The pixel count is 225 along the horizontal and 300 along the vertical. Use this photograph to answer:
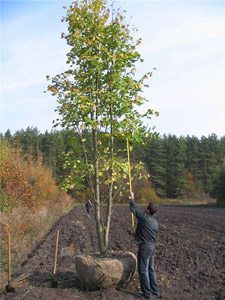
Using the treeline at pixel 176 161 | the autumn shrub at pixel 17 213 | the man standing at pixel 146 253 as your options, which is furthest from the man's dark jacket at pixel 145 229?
the treeline at pixel 176 161

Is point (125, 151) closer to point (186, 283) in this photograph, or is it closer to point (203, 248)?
point (186, 283)

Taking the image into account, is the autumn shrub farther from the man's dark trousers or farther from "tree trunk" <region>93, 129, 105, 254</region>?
the man's dark trousers

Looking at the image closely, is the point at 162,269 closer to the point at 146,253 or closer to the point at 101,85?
the point at 146,253

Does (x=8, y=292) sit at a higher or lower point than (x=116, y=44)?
lower

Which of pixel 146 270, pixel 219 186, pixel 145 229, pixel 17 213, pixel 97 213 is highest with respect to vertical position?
pixel 97 213

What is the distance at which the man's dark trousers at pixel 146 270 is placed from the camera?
5.50m

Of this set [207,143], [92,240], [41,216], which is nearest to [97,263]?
[92,240]

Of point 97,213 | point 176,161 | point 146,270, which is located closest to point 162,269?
point 146,270

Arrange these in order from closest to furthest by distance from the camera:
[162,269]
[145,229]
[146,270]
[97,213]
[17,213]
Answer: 1. [146,270]
2. [145,229]
3. [97,213]
4. [162,269]
5. [17,213]

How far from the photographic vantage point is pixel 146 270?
A: 222 inches

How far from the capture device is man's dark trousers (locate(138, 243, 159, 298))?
217 inches

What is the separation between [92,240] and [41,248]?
98.2 inches

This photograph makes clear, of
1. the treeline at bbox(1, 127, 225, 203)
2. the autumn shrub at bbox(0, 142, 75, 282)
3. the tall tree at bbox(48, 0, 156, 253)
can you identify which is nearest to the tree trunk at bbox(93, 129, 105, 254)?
the tall tree at bbox(48, 0, 156, 253)

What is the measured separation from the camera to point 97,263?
5703mm
